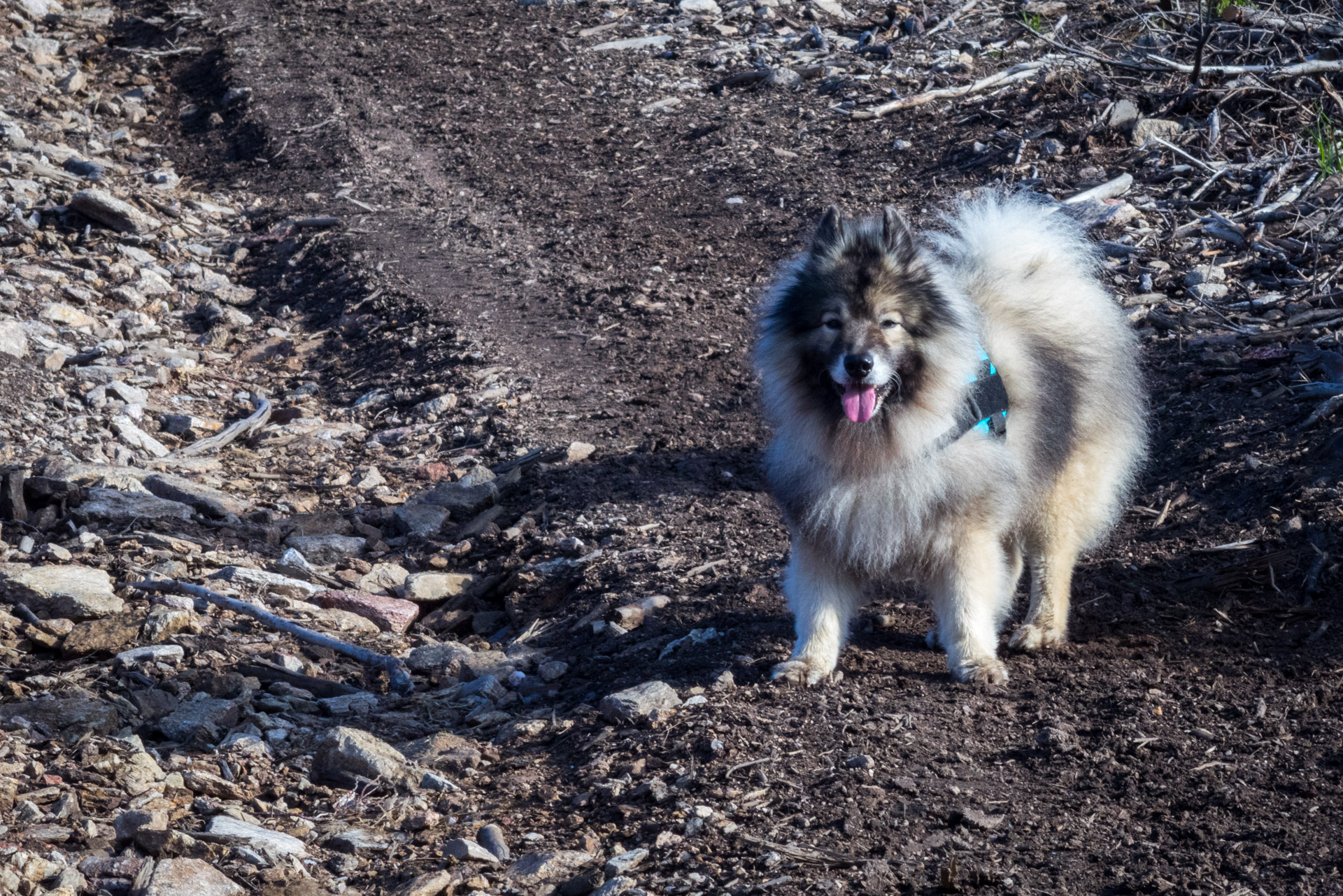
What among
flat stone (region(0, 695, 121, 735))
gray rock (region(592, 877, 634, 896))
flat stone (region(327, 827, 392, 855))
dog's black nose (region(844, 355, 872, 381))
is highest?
dog's black nose (region(844, 355, 872, 381))

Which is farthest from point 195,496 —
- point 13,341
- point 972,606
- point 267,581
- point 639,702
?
point 972,606

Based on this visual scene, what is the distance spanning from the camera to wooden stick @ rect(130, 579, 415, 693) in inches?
A: 191

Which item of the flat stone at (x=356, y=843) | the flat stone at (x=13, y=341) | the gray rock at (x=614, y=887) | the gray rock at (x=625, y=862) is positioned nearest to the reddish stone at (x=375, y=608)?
the flat stone at (x=356, y=843)

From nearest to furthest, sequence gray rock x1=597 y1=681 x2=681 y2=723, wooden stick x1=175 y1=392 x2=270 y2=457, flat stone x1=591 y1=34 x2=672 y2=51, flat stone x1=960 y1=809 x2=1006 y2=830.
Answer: flat stone x1=960 y1=809 x2=1006 y2=830 < gray rock x1=597 y1=681 x2=681 y2=723 < wooden stick x1=175 y1=392 x2=270 y2=457 < flat stone x1=591 y1=34 x2=672 y2=51

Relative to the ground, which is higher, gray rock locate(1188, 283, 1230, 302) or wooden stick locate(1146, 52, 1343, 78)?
wooden stick locate(1146, 52, 1343, 78)

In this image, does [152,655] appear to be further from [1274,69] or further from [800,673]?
[1274,69]

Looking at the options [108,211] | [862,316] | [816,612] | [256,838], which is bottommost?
[256,838]

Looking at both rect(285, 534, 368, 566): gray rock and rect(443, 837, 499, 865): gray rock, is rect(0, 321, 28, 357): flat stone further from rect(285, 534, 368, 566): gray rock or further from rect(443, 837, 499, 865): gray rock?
rect(443, 837, 499, 865): gray rock

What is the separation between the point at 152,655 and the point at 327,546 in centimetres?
154

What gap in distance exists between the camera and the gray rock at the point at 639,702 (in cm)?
407

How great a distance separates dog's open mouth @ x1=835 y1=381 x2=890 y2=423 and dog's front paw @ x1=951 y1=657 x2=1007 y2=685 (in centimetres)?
100

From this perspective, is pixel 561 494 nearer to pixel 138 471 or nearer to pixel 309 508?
pixel 309 508

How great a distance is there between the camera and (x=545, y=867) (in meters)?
3.30

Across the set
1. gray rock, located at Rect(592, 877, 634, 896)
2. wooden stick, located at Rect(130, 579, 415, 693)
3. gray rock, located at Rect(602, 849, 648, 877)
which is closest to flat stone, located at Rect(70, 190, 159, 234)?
wooden stick, located at Rect(130, 579, 415, 693)
